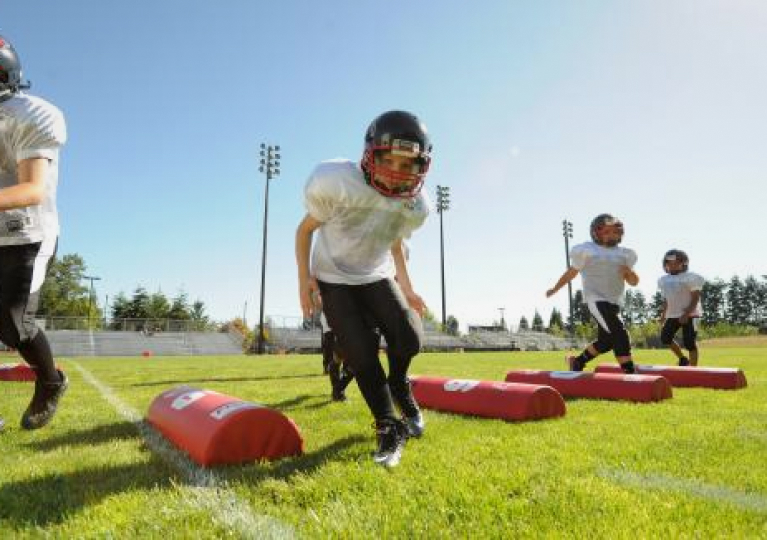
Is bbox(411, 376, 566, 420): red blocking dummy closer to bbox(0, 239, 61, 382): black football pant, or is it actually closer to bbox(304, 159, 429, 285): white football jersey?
bbox(304, 159, 429, 285): white football jersey

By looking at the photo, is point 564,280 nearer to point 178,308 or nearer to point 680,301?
point 680,301

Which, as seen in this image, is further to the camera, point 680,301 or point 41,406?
point 680,301

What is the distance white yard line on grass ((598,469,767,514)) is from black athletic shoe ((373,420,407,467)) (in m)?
1.08

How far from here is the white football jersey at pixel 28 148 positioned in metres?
3.97

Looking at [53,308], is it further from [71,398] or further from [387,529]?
[387,529]

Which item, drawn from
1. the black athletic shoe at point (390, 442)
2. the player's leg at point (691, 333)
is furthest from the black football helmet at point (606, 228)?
the black athletic shoe at point (390, 442)

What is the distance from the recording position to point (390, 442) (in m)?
3.33

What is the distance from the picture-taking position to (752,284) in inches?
4855

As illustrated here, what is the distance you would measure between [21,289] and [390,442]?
9.77ft

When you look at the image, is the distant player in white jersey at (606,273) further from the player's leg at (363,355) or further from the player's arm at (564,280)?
the player's leg at (363,355)

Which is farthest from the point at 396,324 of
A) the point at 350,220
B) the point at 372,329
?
the point at 350,220

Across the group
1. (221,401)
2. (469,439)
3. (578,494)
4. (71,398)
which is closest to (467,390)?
(469,439)

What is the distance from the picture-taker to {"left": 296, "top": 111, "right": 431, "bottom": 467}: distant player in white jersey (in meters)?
3.63

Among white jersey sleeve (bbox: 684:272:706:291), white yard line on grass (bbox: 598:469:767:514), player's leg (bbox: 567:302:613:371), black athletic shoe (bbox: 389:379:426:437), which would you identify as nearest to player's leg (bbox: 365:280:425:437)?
black athletic shoe (bbox: 389:379:426:437)
